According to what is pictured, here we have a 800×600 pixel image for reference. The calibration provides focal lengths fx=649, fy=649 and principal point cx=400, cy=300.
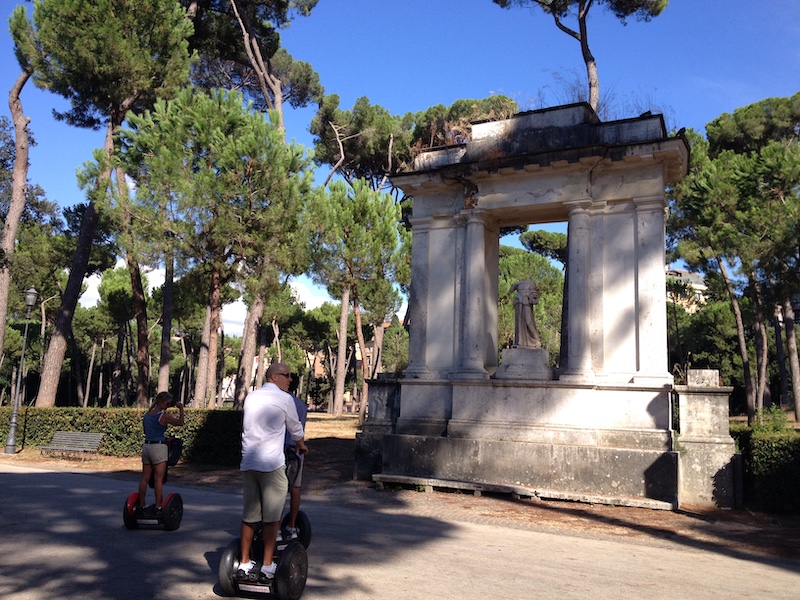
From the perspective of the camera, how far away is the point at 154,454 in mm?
6117

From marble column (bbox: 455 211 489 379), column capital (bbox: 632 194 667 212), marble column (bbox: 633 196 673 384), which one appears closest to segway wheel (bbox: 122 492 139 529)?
marble column (bbox: 455 211 489 379)

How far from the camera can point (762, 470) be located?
9.09 metres

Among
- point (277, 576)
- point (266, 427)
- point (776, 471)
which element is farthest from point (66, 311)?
point (776, 471)

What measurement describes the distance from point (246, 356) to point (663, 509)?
44.7 feet

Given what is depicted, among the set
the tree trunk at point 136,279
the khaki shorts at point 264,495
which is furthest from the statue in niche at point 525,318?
the tree trunk at point 136,279

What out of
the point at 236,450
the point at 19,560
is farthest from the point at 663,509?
the point at 236,450

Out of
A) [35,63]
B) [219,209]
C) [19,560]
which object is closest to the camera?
[19,560]

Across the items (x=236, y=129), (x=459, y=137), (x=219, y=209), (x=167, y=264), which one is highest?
(x=236, y=129)

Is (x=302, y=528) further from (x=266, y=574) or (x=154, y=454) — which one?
(x=154, y=454)

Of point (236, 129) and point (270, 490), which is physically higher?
point (236, 129)

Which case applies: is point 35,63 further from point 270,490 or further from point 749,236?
point 749,236

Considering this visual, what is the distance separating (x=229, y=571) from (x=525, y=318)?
8.00 m

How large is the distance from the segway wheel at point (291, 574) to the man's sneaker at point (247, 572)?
0.16 m

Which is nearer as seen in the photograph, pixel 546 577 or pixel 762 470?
pixel 546 577
